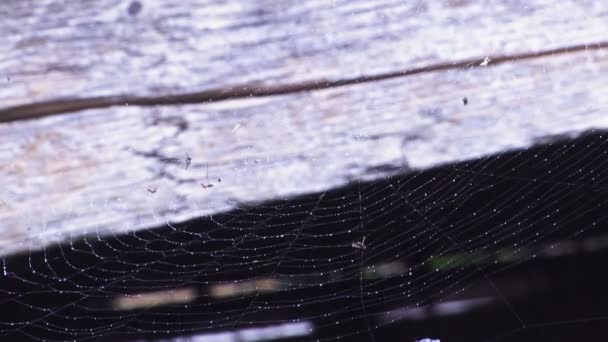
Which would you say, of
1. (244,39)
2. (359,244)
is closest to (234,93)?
(244,39)

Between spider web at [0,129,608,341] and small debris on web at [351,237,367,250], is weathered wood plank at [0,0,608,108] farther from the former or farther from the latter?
small debris on web at [351,237,367,250]

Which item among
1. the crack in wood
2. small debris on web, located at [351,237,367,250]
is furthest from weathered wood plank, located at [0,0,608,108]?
small debris on web, located at [351,237,367,250]

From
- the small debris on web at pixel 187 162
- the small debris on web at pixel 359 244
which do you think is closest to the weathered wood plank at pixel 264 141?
the small debris on web at pixel 187 162

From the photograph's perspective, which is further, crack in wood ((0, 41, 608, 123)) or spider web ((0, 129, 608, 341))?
spider web ((0, 129, 608, 341))

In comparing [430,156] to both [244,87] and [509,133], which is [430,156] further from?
[244,87]

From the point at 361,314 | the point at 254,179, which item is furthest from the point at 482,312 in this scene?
the point at 254,179

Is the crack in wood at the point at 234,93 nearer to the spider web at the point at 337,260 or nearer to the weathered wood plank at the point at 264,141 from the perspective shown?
the weathered wood plank at the point at 264,141
